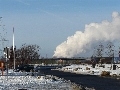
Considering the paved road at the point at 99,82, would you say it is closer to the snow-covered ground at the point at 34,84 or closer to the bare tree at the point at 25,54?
the snow-covered ground at the point at 34,84

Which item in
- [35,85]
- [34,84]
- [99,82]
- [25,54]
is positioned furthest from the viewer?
[25,54]

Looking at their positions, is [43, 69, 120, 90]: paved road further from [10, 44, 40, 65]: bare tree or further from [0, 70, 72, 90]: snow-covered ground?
[10, 44, 40, 65]: bare tree

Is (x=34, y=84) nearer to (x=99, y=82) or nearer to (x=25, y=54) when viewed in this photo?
(x=99, y=82)

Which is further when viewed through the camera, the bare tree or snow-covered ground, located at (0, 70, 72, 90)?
the bare tree

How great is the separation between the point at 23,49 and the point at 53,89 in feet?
396

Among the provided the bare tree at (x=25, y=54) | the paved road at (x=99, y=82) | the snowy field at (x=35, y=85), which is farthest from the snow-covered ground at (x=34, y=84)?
the bare tree at (x=25, y=54)

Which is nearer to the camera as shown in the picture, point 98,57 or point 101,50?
point 101,50

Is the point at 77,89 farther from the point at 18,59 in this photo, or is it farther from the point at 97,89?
the point at 18,59

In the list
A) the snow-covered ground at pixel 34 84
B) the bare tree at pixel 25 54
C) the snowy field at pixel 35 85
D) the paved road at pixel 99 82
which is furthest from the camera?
the bare tree at pixel 25 54

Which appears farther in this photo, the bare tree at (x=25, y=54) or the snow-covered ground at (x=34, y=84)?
the bare tree at (x=25, y=54)

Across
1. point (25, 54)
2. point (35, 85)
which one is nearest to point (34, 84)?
point (35, 85)

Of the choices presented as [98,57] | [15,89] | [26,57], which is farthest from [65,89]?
[98,57]

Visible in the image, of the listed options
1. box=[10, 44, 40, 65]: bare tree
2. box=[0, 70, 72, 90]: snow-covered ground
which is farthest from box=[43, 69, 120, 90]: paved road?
box=[10, 44, 40, 65]: bare tree

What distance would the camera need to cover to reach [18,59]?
14025cm
